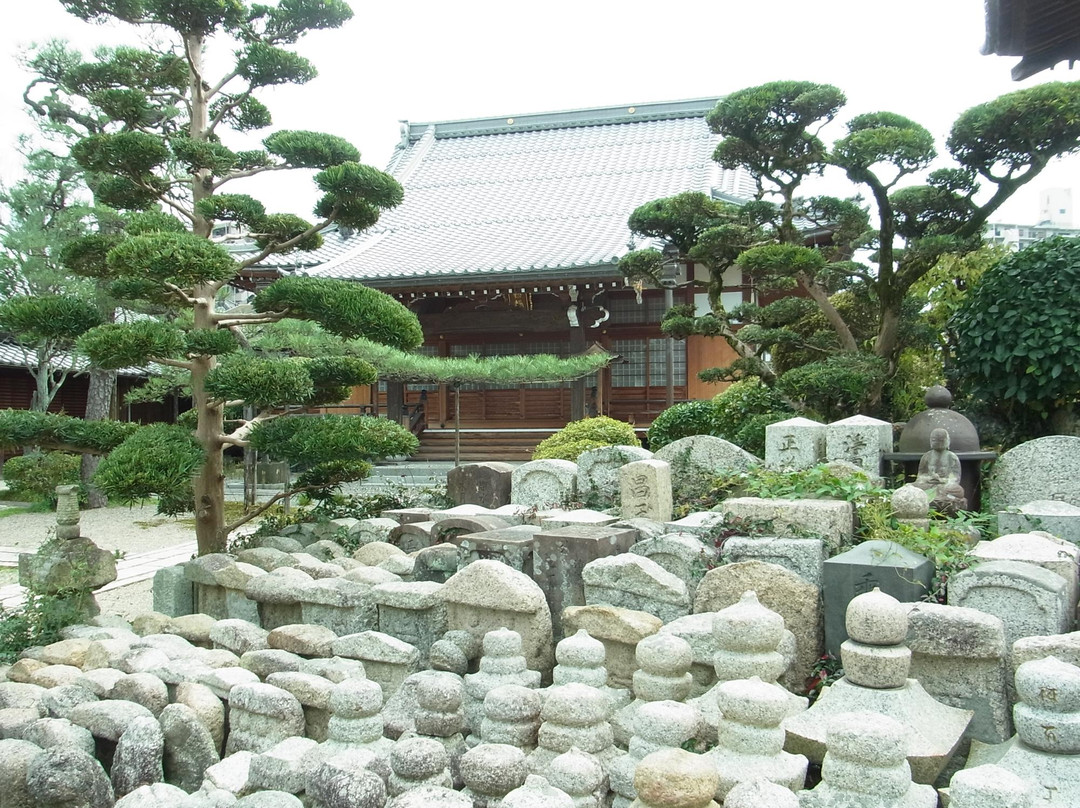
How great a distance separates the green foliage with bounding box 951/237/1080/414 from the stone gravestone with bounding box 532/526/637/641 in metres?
4.33

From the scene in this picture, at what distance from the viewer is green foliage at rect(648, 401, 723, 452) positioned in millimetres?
9665

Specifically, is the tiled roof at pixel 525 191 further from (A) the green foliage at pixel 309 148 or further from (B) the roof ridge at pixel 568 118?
(A) the green foliage at pixel 309 148

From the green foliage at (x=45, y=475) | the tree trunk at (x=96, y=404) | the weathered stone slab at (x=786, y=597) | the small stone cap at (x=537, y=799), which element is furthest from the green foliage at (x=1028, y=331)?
the tree trunk at (x=96, y=404)

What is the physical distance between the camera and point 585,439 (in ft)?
30.4

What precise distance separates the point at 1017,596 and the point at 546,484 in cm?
401

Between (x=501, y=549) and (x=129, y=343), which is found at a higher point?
(x=129, y=343)

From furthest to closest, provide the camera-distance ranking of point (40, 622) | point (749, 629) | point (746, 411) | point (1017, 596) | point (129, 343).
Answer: point (746, 411), point (129, 343), point (40, 622), point (1017, 596), point (749, 629)

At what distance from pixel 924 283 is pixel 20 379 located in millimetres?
19299

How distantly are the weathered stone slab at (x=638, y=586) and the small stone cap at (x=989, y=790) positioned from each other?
2.29 metres

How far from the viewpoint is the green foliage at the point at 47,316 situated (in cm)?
592

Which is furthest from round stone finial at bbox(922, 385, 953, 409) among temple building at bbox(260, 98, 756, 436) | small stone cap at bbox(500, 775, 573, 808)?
small stone cap at bbox(500, 775, 573, 808)

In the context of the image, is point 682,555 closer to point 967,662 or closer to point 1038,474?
point 967,662

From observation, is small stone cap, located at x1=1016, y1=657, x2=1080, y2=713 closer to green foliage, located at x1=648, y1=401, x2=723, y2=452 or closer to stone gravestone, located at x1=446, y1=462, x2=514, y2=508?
stone gravestone, located at x1=446, y1=462, x2=514, y2=508

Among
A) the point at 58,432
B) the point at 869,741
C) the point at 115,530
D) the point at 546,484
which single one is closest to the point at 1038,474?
the point at 546,484
